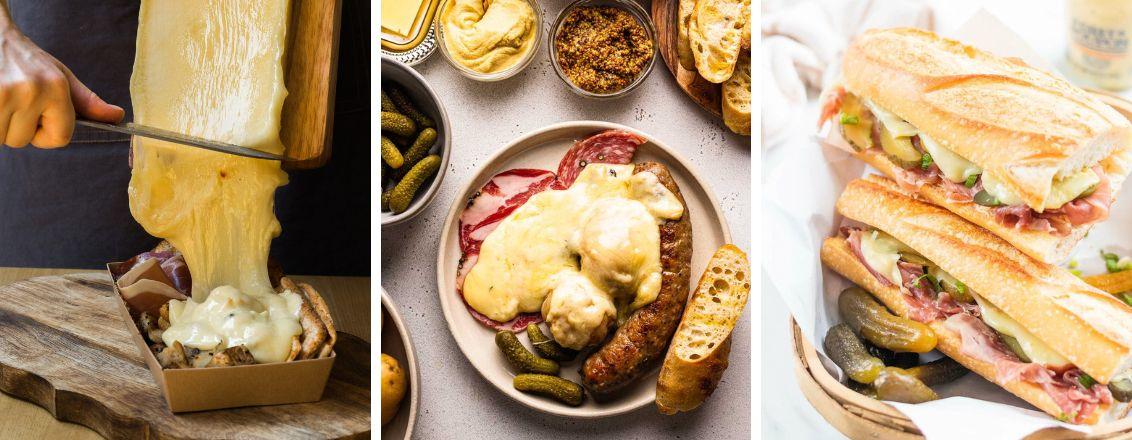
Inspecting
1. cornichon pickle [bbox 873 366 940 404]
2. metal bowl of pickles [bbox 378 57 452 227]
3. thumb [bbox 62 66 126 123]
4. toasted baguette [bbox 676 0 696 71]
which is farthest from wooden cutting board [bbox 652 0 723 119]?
thumb [bbox 62 66 126 123]

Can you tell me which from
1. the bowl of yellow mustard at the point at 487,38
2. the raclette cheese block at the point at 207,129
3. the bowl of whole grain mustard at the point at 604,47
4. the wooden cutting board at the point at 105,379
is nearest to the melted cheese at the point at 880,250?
the bowl of whole grain mustard at the point at 604,47

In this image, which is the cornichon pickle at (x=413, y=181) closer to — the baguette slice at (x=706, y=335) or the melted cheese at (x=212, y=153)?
the melted cheese at (x=212, y=153)

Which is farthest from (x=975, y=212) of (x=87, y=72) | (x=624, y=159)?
(x=87, y=72)

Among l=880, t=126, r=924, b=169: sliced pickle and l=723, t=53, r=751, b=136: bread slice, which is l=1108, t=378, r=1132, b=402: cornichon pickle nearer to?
l=880, t=126, r=924, b=169: sliced pickle

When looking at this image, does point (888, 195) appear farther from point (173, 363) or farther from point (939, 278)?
point (173, 363)

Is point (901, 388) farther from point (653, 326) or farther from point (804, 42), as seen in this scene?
point (804, 42)
